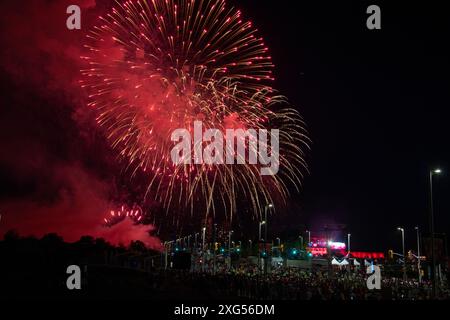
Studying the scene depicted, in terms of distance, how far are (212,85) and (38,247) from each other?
102ft

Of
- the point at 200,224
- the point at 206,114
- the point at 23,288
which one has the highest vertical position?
the point at 206,114

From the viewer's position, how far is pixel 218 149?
1309 inches

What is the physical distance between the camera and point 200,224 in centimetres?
7862

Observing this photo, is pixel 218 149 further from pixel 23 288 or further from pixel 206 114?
pixel 23 288
